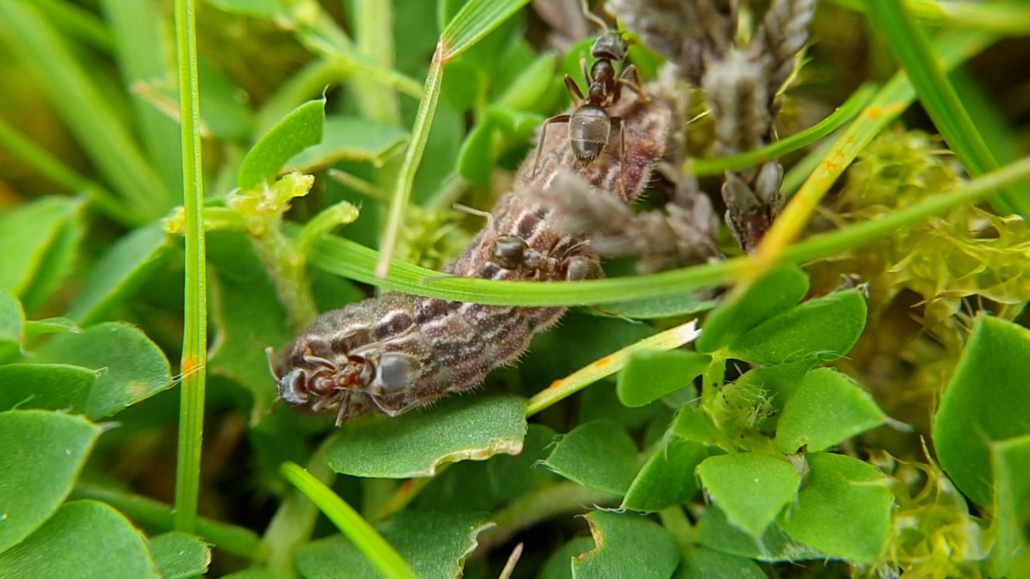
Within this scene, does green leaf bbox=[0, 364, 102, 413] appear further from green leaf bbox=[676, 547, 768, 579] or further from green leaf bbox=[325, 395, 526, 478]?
green leaf bbox=[676, 547, 768, 579]

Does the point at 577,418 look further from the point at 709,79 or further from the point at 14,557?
the point at 14,557

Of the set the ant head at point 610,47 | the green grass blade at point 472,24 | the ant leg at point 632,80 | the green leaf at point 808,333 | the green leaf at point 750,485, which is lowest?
the green leaf at point 750,485

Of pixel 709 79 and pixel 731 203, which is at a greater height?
pixel 709 79

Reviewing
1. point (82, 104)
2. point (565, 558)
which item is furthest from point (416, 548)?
point (82, 104)

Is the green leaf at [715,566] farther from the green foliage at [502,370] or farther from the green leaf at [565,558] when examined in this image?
the green leaf at [565,558]

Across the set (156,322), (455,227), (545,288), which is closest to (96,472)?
(156,322)

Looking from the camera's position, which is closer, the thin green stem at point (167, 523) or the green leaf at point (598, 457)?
the green leaf at point (598, 457)

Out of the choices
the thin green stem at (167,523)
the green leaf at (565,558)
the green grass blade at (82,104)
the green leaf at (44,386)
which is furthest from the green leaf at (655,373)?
the green grass blade at (82,104)
